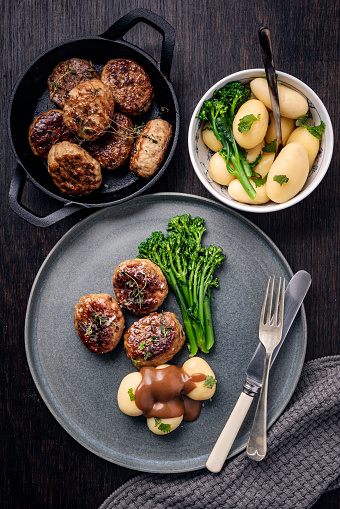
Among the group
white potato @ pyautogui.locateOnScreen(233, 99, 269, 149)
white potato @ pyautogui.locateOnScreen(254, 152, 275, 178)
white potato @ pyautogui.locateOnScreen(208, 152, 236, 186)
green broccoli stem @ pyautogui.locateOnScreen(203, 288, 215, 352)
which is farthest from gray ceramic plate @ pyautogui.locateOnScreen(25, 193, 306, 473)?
white potato @ pyautogui.locateOnScreen(233, 99, 269, 149)

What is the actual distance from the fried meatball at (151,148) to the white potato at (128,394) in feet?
3.61

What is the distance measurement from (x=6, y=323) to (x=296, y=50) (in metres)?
2.33

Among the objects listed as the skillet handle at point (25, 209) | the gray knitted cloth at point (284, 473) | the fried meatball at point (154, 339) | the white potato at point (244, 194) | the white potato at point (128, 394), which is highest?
the white potato at point (244, 194)

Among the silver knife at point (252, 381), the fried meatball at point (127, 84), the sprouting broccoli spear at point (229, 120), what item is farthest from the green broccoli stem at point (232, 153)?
the silver knife at point (252, 381)

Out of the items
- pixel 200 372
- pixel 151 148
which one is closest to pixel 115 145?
pixel 151 148

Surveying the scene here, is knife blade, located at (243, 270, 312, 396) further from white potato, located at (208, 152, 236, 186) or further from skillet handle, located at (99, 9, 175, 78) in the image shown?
skillet handle, located at (99, 9, 175, 78)

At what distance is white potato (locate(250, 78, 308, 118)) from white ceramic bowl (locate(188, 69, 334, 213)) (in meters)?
0.04

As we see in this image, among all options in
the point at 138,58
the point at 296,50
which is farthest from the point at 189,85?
the point at 296,50

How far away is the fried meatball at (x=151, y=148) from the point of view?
7.04 feet

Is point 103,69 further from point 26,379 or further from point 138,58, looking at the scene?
point 26,379

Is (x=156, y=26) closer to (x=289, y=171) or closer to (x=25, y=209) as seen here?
(x=289, y=171)

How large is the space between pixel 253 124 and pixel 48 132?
1.11 metres

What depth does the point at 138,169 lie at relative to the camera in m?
2.17

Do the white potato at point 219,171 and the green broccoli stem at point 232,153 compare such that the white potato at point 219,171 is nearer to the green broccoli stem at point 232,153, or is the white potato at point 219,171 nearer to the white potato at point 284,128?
the green broccoli stem at point 232,153
